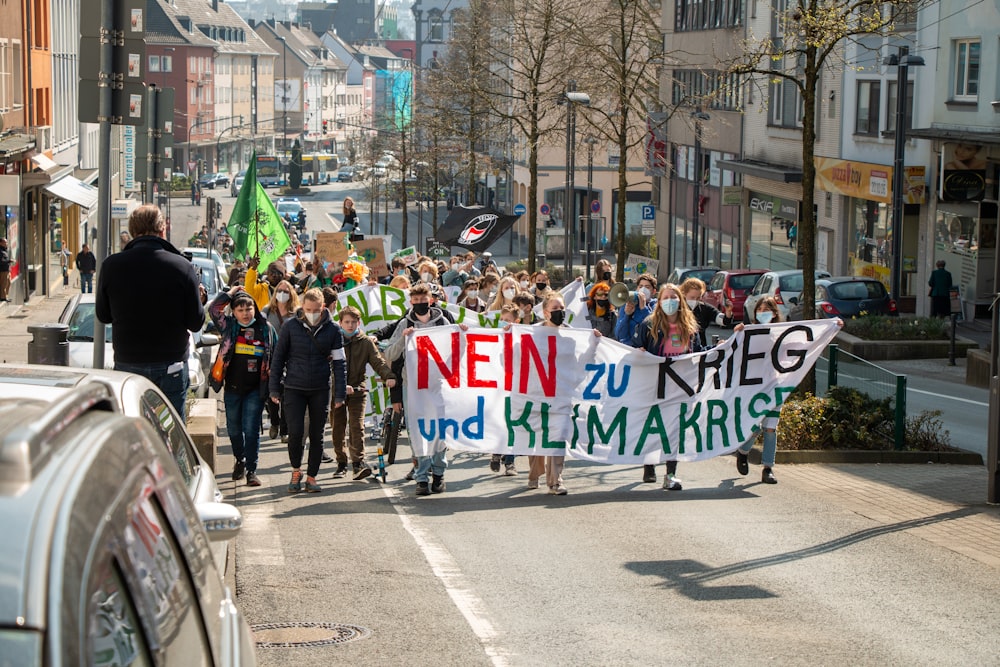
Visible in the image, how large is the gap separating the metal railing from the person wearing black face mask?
2.70 metres

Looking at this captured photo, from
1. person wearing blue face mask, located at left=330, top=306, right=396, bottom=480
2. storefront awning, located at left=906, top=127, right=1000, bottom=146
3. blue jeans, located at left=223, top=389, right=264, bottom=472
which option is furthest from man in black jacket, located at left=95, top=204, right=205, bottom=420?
storefront awning, located at left=906, top=127, right=1000, bottom=146

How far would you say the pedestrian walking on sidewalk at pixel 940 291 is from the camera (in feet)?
116

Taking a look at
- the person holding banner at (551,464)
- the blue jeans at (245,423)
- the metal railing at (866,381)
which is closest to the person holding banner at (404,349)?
the person holding banner at (551,464)

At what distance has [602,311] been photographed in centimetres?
1491

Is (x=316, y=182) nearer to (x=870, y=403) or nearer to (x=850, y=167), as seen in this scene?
(x=850, y=167)

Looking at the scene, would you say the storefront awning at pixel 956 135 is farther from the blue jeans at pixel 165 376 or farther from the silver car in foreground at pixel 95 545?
the silver car in foreground at pixel 95 545

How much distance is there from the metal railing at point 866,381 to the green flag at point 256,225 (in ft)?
37.6

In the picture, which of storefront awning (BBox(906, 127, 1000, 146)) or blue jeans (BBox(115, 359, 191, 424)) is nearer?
blue jeans (BBox(115, 359, 191, 424))

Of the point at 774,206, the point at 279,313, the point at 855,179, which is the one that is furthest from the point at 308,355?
the point at 774,206

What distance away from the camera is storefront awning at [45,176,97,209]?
38969mm

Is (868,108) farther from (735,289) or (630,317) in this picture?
(630,317)

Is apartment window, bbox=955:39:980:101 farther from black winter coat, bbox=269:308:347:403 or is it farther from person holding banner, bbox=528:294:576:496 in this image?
black winter coat, bbox=269:308:347:403

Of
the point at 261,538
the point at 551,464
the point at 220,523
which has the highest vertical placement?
the point at 220,523

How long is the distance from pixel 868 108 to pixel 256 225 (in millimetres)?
22754
